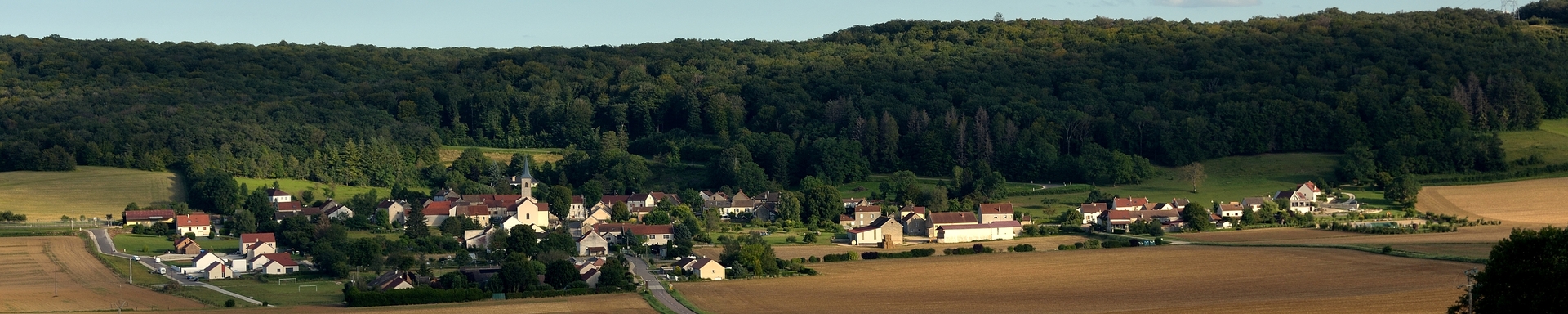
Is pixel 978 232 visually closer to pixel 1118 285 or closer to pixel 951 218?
pixel 951 218

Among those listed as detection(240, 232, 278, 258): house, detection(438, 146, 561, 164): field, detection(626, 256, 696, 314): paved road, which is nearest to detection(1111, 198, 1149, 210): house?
detection(626, 256, 696, 314): paved road

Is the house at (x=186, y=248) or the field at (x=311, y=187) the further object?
the field at (x=311, y=187)

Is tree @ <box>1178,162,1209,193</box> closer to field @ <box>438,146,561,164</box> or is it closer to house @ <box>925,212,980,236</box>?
house @ <box>925,212,980,236</box>

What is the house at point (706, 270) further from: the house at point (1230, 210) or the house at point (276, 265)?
the house at point (1230, 210)

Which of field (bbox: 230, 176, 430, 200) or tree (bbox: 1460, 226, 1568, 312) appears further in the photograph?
field (bbox: 230, 176, 430, 200)

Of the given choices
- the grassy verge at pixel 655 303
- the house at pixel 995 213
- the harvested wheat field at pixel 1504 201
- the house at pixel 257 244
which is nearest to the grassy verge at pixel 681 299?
the grassy verge at pixel 655 303

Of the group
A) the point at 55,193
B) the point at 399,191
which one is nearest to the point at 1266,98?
the point at 399,191
